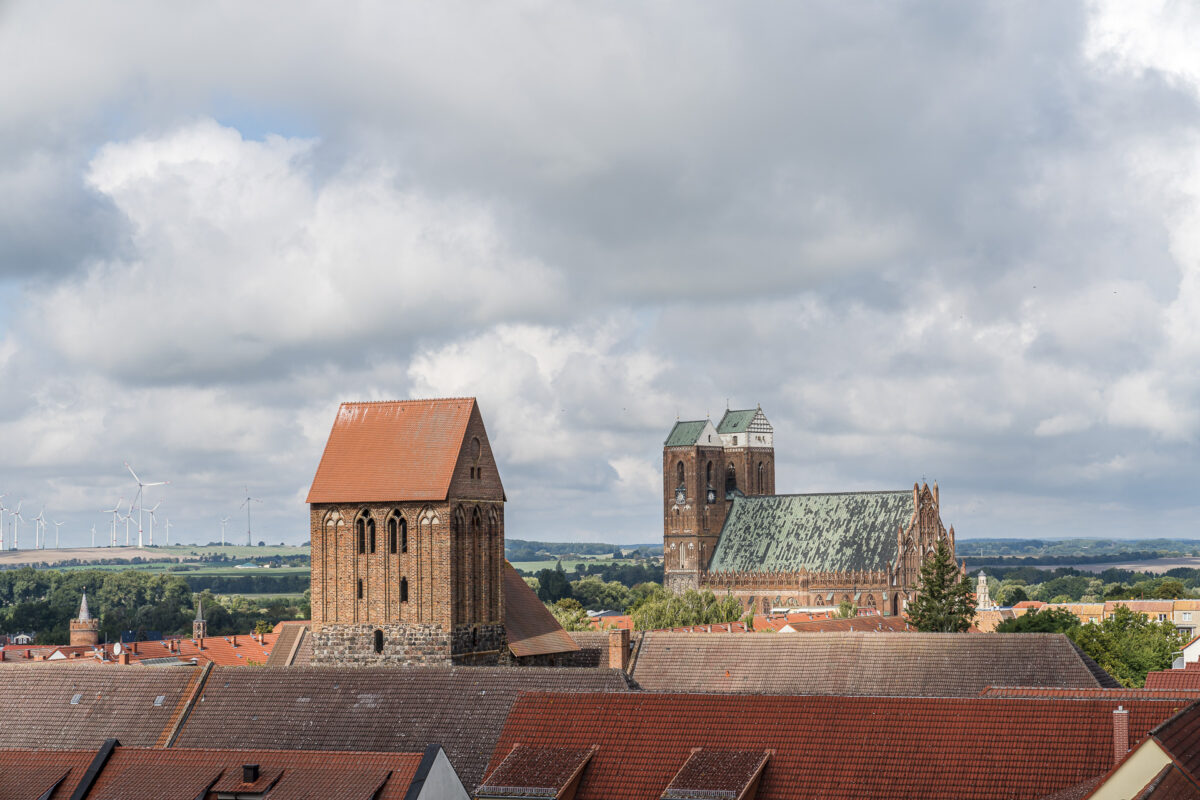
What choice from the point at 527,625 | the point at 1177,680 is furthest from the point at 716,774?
the point at 527,625

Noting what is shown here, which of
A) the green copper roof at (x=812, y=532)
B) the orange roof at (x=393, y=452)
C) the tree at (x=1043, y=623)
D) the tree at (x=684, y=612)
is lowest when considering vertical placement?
the tree at (x=684, y=612)

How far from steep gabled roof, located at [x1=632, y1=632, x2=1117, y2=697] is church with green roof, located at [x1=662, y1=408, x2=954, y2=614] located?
8744 cm

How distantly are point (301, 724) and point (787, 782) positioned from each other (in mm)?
19135

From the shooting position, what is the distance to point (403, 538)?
5984cm

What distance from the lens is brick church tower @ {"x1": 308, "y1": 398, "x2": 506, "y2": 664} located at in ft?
194

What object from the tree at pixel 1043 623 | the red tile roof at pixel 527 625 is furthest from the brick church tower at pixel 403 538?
the tree at pixel 1043 623

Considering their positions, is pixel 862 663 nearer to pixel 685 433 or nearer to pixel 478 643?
pixel 478 643

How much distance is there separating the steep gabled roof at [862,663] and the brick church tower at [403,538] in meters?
7.95

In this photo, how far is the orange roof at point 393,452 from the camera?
5934 cm

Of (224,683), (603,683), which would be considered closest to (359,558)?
(224,683)

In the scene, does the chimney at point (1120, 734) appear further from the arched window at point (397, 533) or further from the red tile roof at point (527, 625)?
the red tile roof at point (527, 625)

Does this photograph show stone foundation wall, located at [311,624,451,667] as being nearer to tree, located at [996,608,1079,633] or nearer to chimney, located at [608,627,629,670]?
chimney, located at [608,627,629,670]

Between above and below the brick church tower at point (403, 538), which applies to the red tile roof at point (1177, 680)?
below

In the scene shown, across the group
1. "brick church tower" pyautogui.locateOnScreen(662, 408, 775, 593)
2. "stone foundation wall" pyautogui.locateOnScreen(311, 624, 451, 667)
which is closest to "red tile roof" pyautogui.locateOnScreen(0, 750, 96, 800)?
"stone foundation wall" pyautogui.locateOnScreen(311, 624, 451, 667)
